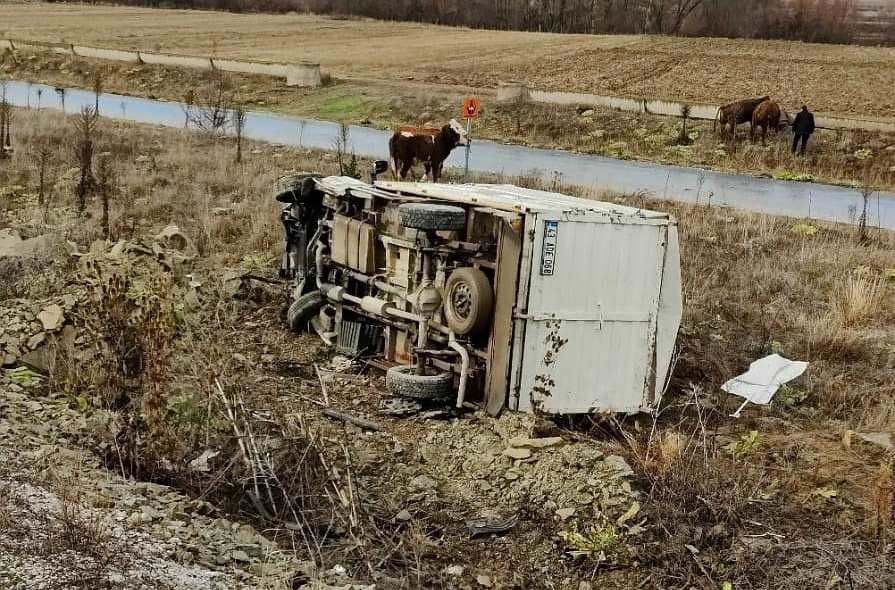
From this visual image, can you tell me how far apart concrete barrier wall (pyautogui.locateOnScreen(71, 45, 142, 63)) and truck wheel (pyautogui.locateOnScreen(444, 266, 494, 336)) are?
1543 inches

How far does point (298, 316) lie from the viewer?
35.3 ft

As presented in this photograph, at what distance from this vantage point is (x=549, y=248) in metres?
7.78

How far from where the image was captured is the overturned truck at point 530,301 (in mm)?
7848

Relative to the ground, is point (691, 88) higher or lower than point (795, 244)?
higher

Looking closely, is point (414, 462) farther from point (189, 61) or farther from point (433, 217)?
point (189, 61)

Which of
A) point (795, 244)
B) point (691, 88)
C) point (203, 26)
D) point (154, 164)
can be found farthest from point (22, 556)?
point (203, 26)

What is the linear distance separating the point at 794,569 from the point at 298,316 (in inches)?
245

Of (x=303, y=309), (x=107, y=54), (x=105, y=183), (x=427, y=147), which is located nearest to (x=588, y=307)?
(x=303, y=309)

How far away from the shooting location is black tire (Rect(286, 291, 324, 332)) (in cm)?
1067

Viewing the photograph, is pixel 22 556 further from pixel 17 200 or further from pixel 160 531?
pixel 17 200

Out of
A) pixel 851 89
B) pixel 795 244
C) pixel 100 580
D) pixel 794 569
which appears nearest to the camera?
pixel 100 580

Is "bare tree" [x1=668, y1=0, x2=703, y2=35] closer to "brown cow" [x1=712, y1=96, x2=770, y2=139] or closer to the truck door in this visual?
"brown cow" [x1=712, y1=96, x2=770, y2=139]

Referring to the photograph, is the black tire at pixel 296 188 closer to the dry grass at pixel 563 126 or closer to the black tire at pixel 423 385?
the black tire at pixel 423 385

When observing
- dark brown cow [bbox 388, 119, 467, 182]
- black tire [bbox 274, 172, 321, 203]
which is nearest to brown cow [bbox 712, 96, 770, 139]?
dark brown cow [bbox 388, 119, 467, 182]
